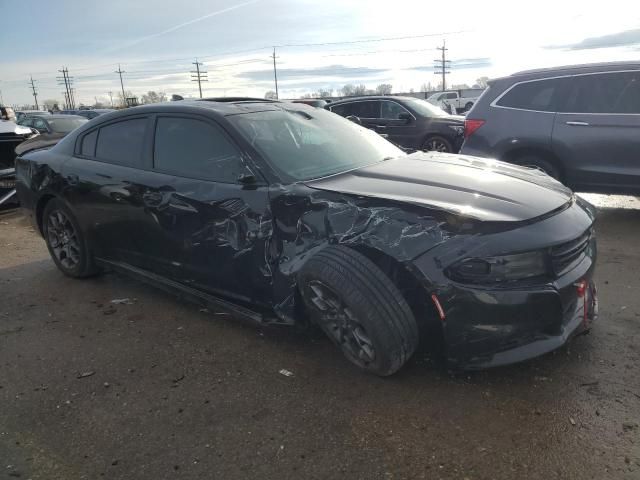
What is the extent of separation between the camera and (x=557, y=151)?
6.02 meters

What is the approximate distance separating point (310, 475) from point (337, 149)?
7.14 feet

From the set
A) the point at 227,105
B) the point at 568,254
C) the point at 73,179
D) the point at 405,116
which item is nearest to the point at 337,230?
the point at 568,254

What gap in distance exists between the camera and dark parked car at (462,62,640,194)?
5.69 meters

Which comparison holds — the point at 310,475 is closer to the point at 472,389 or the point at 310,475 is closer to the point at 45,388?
the point at 472,389

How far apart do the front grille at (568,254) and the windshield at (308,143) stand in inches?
55.1

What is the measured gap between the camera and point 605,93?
5.86 meters

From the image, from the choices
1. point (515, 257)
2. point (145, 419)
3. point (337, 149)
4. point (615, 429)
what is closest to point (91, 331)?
point (145, 419)

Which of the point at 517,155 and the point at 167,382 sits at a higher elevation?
the point at 517,155

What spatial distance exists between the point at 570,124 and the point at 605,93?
494 mm

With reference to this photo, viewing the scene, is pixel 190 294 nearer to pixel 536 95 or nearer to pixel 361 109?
pixel 536 95

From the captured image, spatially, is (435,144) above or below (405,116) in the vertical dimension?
below

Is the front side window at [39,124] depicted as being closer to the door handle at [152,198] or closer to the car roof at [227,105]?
the car roof at [227,105]

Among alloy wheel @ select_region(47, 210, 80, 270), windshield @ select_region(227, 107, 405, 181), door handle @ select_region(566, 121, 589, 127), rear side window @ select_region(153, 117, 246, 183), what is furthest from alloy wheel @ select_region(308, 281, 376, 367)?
door handle @ select_region(566, 121, 589, 127)

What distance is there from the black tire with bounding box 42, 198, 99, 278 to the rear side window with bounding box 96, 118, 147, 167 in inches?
27.0
